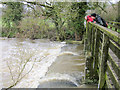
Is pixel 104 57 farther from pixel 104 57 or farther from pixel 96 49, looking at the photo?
pixel 96 49

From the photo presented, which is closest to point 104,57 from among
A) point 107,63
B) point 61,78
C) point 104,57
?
point 104,57

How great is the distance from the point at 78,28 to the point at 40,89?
8.33 meters

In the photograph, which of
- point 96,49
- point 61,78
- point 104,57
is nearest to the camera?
point 104,57

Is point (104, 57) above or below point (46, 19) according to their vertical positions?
below

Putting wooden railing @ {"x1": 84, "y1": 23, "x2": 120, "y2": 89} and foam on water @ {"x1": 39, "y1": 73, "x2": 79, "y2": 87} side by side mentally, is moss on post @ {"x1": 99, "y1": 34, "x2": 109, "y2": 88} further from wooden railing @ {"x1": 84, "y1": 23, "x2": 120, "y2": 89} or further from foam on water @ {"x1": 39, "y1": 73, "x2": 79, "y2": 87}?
foam on water @ {"x1": 39, "y1": 73, "x2": 79, "y2": 87}

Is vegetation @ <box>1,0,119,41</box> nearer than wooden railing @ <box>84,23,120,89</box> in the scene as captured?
No

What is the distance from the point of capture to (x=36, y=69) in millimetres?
5738

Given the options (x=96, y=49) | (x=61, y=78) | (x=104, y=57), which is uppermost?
(x=104, y=57)

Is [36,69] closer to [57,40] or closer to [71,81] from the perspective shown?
[71,81]

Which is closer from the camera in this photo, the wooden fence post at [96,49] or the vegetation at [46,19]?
the wooden fence post at [96,49]

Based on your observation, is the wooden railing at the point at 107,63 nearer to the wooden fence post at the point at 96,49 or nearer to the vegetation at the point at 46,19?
the wooden fence post at the point at 96,49

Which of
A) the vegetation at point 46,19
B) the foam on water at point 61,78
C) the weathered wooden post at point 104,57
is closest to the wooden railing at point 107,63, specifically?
the weathered wooden post at point 104,57

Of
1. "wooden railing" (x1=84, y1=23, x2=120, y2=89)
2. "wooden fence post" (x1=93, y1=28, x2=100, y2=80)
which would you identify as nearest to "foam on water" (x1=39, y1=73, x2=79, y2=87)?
"wooden railing" (x1=84, y1=23, x2=120, y2=89)

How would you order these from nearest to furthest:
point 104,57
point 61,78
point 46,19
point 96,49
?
point 104,57
point 96,49
point 61,78
point 46,19
